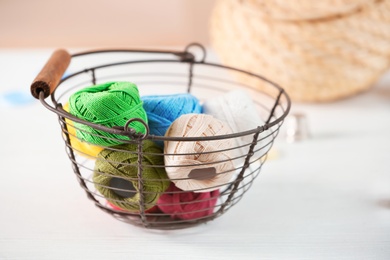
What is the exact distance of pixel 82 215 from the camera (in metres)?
0.59

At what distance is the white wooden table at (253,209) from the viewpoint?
0.53 meters

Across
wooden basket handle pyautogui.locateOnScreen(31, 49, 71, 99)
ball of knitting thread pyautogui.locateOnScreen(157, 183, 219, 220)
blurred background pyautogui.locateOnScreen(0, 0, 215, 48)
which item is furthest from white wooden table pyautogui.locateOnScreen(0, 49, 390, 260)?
blurred background pyautogui.locateOnScreen(0, 0, 215, 48)

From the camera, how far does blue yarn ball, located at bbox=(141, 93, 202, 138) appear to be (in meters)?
0.55

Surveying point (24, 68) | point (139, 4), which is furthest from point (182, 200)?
point (139, 4)

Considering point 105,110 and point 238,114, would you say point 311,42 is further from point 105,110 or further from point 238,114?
point 105,110

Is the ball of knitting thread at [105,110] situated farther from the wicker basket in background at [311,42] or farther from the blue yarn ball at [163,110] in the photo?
the wicker basket in background at [311,42]

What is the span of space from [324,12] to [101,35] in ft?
2.21

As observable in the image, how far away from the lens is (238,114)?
57 centimetres

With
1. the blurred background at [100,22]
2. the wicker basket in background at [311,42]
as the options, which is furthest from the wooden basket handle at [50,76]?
the blurred background at [100,22]

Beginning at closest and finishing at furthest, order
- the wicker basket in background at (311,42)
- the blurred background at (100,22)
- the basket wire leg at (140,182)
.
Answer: the basket wire leg at (140,182), the wicker basket in background at (311,42), the blurred background at (100,22)

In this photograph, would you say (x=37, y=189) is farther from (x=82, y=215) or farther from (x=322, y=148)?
(x=322, y=148)

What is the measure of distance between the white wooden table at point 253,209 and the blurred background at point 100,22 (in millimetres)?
481

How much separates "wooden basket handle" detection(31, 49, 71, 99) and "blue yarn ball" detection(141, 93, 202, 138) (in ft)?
0.32

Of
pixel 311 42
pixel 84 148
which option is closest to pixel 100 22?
pixel 311 42
